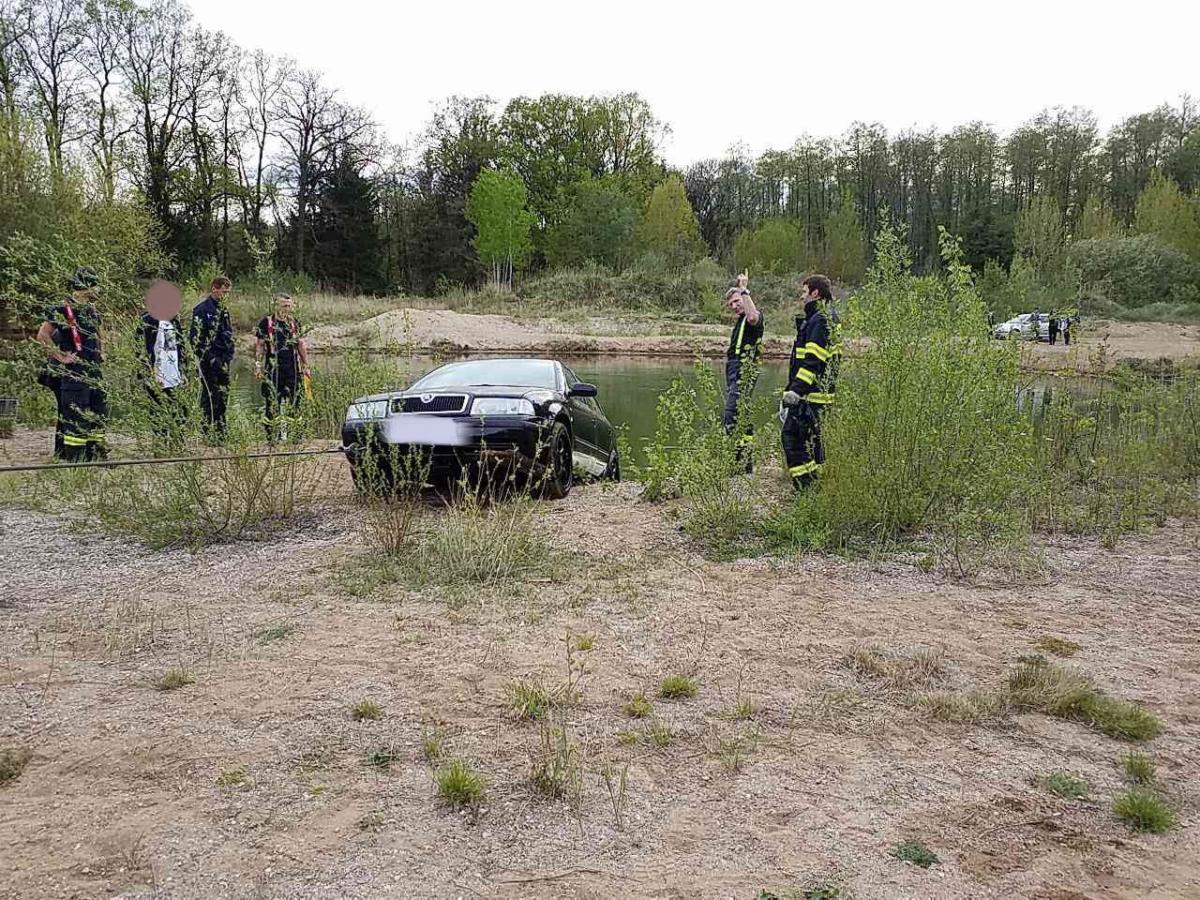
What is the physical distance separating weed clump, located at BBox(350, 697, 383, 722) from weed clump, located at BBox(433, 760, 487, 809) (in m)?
0.61

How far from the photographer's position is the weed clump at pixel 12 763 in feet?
9.29

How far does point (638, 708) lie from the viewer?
341 centimetres

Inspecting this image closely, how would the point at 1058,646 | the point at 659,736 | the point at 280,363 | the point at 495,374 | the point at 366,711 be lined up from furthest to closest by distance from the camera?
the point at 280,363
the point at 495,374
the point at 1058,646
the point at 366,711
the point at 659,736

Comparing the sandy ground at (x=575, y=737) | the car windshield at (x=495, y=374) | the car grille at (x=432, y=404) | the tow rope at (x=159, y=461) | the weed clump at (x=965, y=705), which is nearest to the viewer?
the sandy ground at (x=575, y=737)

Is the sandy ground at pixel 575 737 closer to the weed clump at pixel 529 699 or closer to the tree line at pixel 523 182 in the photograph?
the weed clump at pixel 529 699

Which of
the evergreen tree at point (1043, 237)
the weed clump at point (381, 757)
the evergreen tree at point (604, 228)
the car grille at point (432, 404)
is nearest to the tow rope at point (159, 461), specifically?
the car grille at point (432, 404)

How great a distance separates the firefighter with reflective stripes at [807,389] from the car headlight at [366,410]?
3.24m

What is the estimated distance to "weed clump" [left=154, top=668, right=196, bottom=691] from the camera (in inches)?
140

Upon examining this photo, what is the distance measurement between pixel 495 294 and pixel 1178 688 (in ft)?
158

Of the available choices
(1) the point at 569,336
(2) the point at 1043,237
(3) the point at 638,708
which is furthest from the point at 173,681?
(2) the point at 1043,237

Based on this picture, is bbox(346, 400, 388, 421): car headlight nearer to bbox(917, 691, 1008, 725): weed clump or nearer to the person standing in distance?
the person standing in distance

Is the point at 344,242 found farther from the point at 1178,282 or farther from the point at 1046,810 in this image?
the point at 1046,810

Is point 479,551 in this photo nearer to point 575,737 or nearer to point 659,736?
point 575,737

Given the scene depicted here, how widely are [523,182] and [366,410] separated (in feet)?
180
